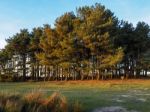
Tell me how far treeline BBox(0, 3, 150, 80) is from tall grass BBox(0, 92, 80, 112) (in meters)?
37.8

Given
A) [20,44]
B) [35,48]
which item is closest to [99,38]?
[35,48]

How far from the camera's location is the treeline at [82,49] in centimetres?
6097

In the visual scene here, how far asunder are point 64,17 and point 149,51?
14259 millimetres

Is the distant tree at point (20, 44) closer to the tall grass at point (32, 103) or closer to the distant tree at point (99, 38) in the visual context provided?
the distant tree at point (99, 38)

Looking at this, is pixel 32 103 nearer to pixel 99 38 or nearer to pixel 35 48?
pixel 99 38

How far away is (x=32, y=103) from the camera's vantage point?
20984mm

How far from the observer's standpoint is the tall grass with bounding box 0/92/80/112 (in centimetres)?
2015

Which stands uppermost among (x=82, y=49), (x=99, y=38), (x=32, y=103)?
(x=99, y=38)

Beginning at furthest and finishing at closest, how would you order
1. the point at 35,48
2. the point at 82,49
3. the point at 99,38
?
the point at 35,48 → the point at 82,49 → the point at 99,38

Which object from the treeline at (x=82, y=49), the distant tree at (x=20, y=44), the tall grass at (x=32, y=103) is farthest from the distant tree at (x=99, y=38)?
the tall grass at (x=32, y=103)

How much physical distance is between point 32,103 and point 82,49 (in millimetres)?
41966

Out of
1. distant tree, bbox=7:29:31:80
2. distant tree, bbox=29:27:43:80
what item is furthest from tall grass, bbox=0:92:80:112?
distant tree, bbox=7:29:31:80

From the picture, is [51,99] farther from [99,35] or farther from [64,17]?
[64,17]

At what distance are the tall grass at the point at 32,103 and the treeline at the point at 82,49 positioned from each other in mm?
37835
